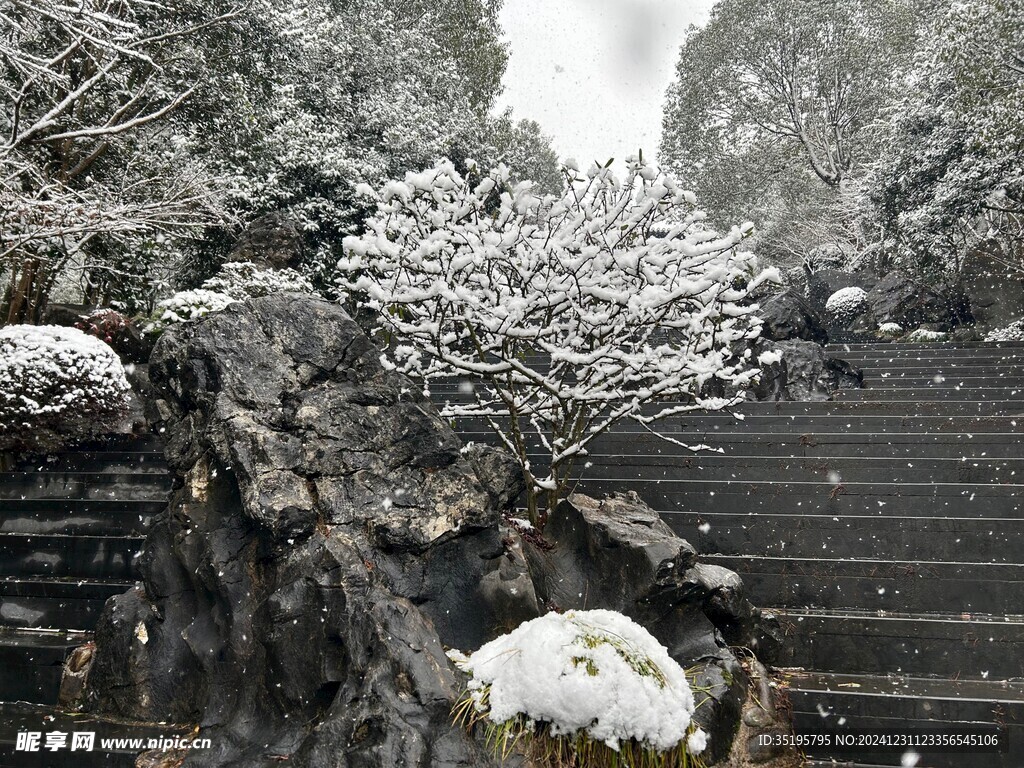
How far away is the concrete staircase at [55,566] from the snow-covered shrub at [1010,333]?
1408 cm

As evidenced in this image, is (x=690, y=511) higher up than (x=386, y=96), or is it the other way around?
(x=386, y=96)

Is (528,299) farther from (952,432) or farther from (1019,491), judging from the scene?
(952,432)

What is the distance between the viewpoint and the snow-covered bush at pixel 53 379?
22.2ft

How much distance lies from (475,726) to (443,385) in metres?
7.12

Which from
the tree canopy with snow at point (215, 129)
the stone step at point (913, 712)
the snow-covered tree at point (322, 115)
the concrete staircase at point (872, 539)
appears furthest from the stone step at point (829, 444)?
the snow-covered tree at point (322, 115)

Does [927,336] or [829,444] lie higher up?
[927,336]

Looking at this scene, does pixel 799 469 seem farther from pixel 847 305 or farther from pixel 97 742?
pixel 847 305

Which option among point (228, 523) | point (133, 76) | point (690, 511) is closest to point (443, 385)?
point (690, 511)

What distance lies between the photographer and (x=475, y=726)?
2863 millimetres

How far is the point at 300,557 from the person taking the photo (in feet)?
11.1

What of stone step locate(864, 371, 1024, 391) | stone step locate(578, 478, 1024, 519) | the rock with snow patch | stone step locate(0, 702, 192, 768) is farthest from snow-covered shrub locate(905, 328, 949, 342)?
stone step locate(0, 702, 192, 768)

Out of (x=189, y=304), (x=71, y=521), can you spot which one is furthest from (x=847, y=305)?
(x=71, y=521)

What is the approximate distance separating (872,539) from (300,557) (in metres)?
3.85

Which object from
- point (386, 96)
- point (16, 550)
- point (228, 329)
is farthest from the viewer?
point (386, 96)
